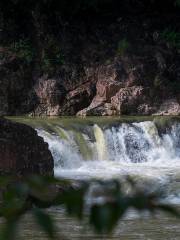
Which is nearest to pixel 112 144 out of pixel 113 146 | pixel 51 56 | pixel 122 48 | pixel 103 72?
pixel 113 146

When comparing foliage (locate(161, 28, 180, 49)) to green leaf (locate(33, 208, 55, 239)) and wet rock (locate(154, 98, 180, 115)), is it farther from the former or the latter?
green leaf (locate(33, 208, 55, 239))

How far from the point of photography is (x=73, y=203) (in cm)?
94

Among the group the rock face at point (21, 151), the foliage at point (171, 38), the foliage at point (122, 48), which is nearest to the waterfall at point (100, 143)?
the rock face at point (21, 151)

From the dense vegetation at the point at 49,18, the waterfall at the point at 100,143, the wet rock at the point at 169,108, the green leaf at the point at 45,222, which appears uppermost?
the dense vegetation at the point at 49,18

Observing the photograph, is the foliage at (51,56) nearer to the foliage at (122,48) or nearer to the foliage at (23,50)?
the foliage at (23,50)

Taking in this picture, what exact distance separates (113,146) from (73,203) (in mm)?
14559

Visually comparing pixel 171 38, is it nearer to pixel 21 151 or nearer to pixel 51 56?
pixel 51 56

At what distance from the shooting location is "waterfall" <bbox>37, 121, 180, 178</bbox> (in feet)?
47.6

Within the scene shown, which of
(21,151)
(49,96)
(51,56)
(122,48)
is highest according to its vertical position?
(122,48)

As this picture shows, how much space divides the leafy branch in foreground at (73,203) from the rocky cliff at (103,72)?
59.0 ft

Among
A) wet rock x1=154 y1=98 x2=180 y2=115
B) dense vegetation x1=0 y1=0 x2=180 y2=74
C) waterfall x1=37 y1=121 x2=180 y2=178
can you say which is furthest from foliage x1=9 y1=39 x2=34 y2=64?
waterfall x1=37 y1=121 x2=180 y2=178

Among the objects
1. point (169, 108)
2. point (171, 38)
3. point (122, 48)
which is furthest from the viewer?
point (171, 38)

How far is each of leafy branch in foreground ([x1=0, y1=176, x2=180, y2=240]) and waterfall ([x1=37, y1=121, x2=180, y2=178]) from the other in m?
12.8

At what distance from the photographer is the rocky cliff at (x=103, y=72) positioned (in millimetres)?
19328
